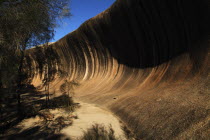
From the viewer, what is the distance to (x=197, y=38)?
548cm

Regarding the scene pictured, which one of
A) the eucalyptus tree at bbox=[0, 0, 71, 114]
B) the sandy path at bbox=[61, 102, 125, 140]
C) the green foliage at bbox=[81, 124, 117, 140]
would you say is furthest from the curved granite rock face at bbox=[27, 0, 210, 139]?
the eucalyptus tree at bbox=[0, 0, 71, 114]

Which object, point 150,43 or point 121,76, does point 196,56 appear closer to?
point 150,43

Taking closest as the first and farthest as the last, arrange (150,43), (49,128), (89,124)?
(49,128), (89,124), (150,43)

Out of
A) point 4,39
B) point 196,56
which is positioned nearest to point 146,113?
point 196,56

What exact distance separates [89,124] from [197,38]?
16.2ft

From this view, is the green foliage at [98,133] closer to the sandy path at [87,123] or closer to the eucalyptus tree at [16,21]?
the sandy path at [87,123]

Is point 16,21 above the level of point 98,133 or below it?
above

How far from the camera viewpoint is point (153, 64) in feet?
25.1

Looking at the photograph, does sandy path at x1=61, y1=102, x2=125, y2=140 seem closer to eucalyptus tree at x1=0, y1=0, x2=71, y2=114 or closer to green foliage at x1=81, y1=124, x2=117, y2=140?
green foliage at x1=81, y1=124, x2=117, y2=140

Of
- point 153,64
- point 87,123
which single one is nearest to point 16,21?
point 87,123

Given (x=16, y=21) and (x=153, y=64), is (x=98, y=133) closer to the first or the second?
(x=16, y=21)

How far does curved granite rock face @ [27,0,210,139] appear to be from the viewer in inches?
144

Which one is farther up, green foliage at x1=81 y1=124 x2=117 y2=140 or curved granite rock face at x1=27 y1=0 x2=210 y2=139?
curved granite rock face at x1=27 y1=0 x2=210 y2=139

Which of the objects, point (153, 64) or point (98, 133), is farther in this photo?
point (153, 64)
